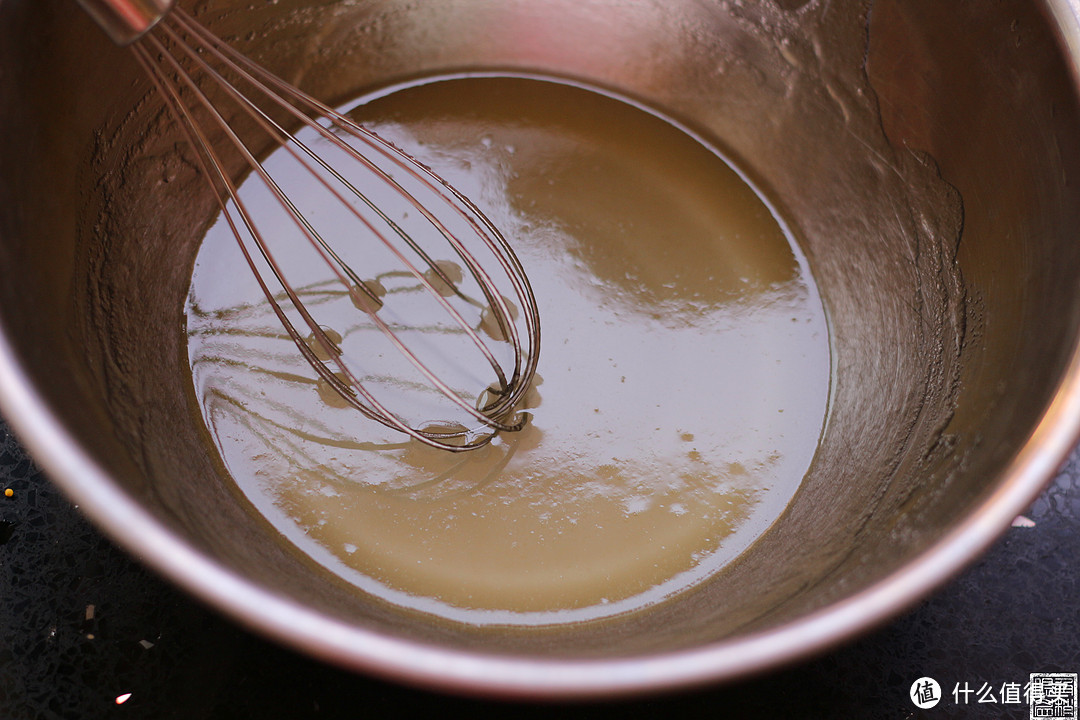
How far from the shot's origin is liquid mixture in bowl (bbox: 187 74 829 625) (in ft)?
2.15

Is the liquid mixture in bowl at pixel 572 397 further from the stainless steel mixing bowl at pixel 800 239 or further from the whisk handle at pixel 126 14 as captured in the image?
the whisk handle at pixel 126 14

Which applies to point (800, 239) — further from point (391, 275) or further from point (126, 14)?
point (126, 14)

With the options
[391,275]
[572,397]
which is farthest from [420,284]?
[572,397]

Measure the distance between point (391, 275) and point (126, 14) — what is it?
0.30 metres

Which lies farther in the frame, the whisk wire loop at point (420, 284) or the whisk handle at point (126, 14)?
the whisk wire loop at point (420, 284)

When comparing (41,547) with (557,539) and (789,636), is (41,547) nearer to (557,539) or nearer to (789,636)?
(557,539)

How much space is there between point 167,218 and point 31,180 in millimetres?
179

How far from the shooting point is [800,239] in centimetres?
82

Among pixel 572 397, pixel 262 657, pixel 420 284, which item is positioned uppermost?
pixel 420 284

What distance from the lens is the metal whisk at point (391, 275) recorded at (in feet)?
2.17

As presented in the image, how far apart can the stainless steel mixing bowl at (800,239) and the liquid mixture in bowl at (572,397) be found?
23mm

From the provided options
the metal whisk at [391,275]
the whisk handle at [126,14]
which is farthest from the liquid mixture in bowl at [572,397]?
the whisk handle at [126,14]

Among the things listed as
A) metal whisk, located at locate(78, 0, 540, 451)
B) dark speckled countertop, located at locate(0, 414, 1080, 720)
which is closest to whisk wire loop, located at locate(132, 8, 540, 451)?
metal whisk, located at locate(78, 0, 540, 451)

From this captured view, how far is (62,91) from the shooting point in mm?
596
